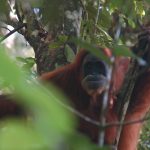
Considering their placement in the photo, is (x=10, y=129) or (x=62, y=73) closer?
(x=10, y=129)

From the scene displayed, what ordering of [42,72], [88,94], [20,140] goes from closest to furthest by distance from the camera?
1. [20,140]
2. [88,94]
3. [42,72]

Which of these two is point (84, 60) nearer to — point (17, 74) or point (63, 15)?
point (63, 15)

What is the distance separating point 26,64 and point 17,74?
2.57 meters

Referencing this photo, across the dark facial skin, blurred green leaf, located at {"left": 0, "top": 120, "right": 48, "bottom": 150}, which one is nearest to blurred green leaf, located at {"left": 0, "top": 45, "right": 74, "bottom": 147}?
blurred green leaf, located at {"left": 0, "top": 120, "right": 48, "bottom": 150}

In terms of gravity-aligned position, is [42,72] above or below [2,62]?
below

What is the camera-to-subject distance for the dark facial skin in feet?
8.32

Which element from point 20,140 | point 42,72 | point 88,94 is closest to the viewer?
point 20,140

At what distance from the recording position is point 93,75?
8.72 ft

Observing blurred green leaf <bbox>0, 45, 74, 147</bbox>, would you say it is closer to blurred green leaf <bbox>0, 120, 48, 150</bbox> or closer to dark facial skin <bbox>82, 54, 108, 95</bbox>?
blurred green leaf <bbox>0, 120, 48, 150</bbox>

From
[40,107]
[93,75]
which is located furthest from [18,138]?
[93,75]

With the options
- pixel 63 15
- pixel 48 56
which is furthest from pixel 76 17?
pixel 48 56

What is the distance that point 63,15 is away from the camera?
9.53 feet

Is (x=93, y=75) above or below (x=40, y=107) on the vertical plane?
below

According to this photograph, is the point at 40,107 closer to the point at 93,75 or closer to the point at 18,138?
the point at 18,138
